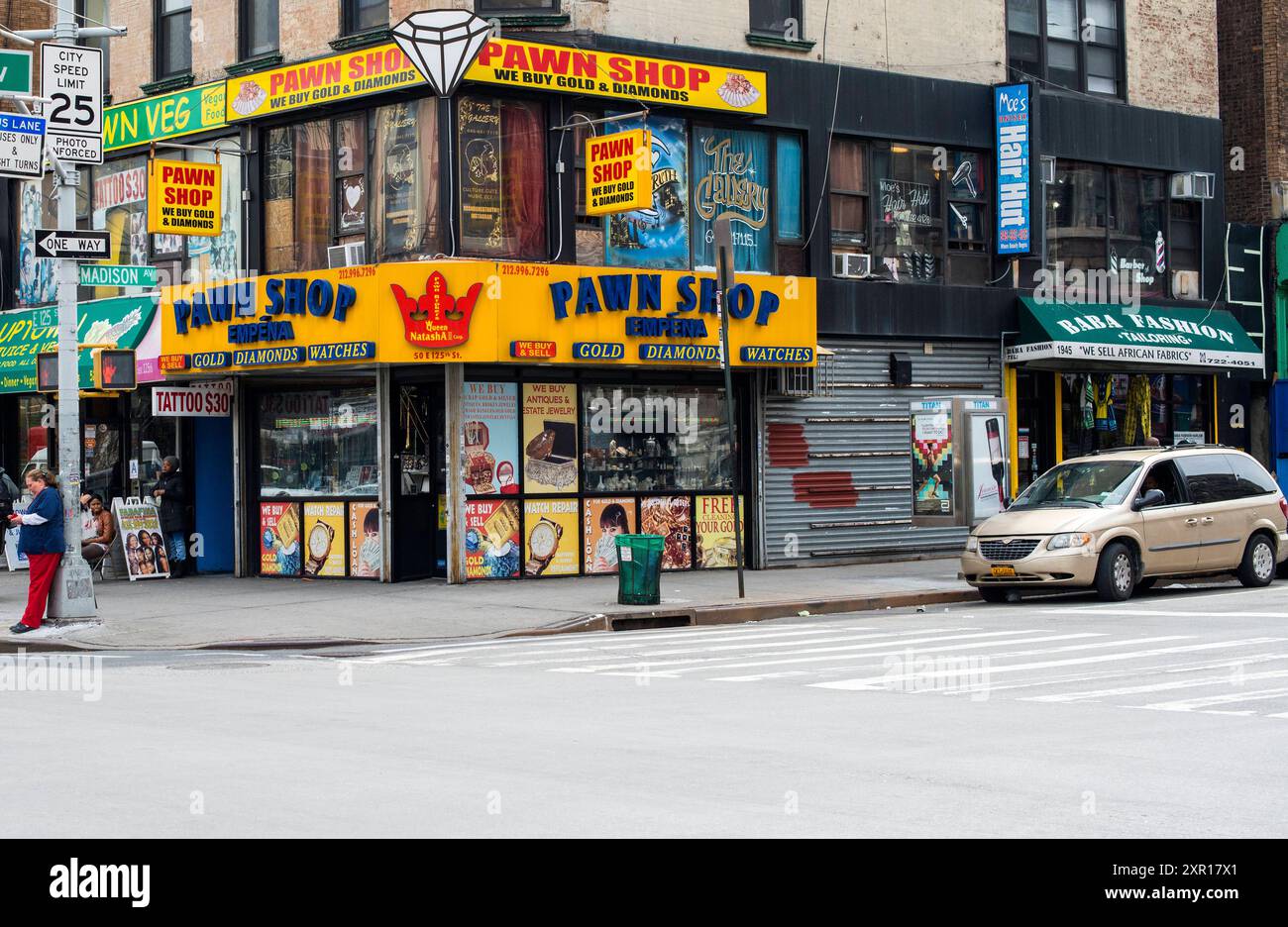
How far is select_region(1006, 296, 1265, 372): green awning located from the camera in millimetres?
28141

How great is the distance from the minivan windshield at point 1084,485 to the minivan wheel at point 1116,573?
656mm

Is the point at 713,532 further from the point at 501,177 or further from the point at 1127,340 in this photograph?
the point at 1127,340

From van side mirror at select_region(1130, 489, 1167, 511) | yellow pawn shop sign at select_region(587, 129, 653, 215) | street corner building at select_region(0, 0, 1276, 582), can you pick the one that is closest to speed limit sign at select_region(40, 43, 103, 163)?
street corner building at select_region(0, 0, 1276, 582)

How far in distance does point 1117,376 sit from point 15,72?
777 inches

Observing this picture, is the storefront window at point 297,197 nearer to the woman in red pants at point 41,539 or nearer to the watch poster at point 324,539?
the watch poster at point 324,539

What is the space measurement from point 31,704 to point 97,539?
Result: 13.7m

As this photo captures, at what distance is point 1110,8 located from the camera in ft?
99.5


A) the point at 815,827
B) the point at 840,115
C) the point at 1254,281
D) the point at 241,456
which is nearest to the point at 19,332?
the point at 241,456

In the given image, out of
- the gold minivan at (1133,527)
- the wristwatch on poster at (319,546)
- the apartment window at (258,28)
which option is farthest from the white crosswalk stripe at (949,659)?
the apartment window at (258,28)

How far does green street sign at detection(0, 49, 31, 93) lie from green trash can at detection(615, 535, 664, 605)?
866 centimetres

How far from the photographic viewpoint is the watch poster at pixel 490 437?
2339cm

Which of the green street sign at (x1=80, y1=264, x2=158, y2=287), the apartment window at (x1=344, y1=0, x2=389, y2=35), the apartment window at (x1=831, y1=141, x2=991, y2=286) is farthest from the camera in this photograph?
the apartment window at (x1=831, y1=141, x2=991, y2=286)

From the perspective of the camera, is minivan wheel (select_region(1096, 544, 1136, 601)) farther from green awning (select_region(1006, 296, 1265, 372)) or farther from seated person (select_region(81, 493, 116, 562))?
seated person (select_region(81, 493, 116, 562))

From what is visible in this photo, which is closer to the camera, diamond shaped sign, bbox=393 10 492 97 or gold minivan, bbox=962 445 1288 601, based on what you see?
gold minivan, bbox=962 445 1288 601
